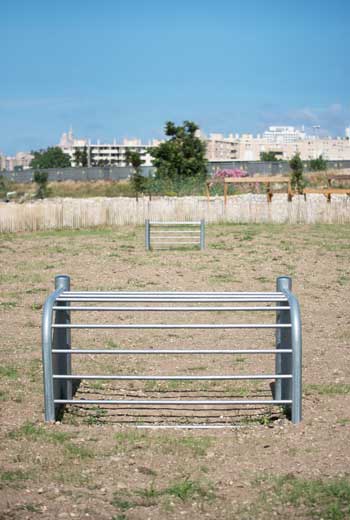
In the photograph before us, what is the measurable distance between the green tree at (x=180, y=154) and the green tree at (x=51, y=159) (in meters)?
56.5

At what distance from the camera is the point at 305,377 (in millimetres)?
7883

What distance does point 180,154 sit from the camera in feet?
178

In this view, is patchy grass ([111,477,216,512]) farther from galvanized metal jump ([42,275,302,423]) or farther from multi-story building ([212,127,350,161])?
multi-story building ([212,127,350,161])

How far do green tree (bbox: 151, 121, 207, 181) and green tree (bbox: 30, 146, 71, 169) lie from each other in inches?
2226

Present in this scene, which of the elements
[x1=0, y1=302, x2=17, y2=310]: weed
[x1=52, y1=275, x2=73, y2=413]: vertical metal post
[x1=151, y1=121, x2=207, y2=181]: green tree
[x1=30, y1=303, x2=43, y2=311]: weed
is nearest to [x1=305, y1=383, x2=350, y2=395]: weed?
[x1=52, y1=275, x2=73, y2=413]: vertical metal post

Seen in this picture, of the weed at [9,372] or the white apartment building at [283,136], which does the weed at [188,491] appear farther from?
Answer: the white apartment building at [283,136]

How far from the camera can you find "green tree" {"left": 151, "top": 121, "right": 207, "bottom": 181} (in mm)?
54281

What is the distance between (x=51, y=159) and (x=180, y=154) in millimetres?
60933

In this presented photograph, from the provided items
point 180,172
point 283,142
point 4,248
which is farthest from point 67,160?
point 4,248

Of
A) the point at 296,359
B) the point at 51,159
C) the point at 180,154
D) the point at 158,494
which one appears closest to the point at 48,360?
the point at 158,494

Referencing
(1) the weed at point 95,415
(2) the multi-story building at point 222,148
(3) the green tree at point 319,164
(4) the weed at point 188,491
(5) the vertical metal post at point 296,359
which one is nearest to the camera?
(4) the weed at point 188,491

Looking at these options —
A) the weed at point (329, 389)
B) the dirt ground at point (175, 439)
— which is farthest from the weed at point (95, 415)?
the weed at point (329, 389)

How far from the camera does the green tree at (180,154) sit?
54.3 meters

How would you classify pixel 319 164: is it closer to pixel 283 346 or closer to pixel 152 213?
pixel 152 213
